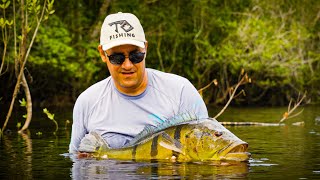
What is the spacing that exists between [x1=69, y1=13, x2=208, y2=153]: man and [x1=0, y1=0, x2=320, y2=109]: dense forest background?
24305mm

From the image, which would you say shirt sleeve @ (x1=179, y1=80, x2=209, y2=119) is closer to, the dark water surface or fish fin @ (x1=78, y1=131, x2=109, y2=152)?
the dark water surface

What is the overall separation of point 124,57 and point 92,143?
943mm

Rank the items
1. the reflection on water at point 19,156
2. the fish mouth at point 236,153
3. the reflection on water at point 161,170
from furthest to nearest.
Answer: the reflection on water at point 19,156 → the reflection on water at point 161,170 → the fish mouth at point 236,153

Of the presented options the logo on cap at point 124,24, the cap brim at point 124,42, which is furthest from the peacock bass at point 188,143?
the logo on cap at point 124,24

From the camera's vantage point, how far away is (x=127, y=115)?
907cm

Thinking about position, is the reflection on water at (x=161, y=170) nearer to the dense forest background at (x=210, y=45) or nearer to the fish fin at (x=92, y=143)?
the fish fin at (x=92, y=143)

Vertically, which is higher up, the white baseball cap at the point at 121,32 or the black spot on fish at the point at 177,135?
the white baseball cap at the point at 121,32

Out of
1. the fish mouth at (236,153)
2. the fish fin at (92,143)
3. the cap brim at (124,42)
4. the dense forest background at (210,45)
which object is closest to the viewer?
the fish mouth at (236,153)

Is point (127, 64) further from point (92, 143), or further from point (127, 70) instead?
point (92, 143)

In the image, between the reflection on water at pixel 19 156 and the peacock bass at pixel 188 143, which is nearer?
the peacock bass at pixel 188 143

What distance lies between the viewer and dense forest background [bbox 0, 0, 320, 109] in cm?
3459

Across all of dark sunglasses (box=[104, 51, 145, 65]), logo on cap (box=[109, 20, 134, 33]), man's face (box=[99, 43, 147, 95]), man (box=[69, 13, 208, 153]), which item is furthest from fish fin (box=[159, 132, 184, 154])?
logo on cap (box=[109, 20, 134, 33])

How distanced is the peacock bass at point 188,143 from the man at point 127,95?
0.69 feet

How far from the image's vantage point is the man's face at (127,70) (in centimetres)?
873
